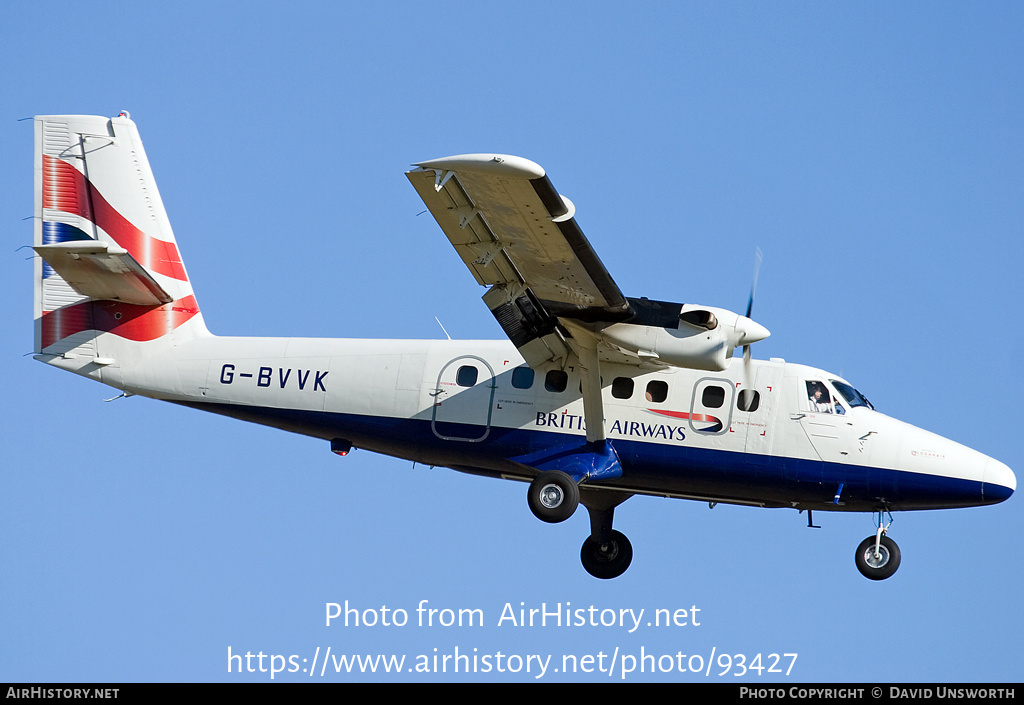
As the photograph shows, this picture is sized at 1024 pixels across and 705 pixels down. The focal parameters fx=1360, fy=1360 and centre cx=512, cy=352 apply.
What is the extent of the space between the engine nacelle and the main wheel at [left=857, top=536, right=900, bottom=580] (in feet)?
10.6

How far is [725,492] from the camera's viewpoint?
58.5 ft

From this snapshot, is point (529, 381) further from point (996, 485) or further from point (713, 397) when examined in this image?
point (996, 485)

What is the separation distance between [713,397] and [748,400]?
45 cm

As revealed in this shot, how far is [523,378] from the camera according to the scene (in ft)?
59.6

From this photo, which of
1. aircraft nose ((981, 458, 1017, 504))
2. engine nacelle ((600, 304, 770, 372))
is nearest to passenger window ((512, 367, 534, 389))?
engine nacelle ((600, 304, 770, 372))

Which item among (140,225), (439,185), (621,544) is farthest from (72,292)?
(621,544)

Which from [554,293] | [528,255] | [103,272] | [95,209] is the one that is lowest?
[554,293]

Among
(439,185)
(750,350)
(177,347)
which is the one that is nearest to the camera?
(439,185)

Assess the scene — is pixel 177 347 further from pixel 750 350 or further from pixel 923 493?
pixel 923 493

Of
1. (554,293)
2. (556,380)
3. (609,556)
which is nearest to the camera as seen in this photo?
(554,293)

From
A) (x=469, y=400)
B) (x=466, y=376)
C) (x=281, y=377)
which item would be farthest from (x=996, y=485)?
(x=281, y=377)

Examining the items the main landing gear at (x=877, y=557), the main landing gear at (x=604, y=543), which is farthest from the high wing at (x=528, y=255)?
the main landing gear at (x=877, y=557)

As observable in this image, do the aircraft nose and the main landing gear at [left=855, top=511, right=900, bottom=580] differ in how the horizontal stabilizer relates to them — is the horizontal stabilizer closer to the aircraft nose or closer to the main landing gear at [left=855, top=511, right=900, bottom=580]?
the main landing gear at [left=855, top=511, right=900, bottom=580]
